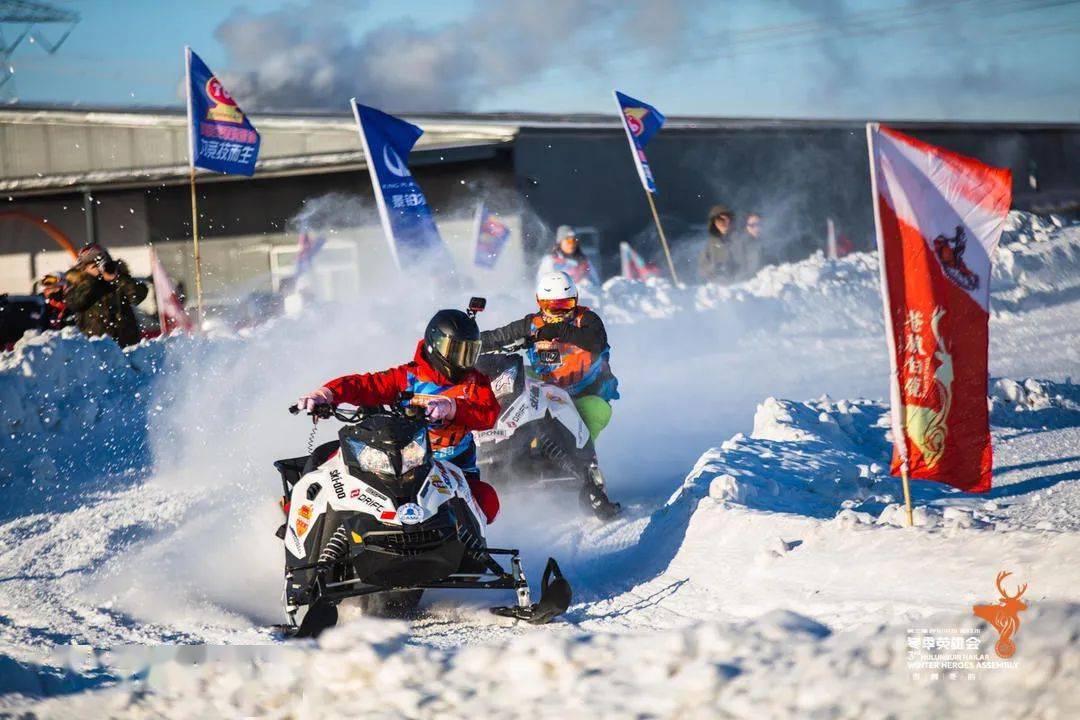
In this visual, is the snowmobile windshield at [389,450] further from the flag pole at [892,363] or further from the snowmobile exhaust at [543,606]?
the flag pole at [892,363]

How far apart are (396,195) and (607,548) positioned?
312 inches

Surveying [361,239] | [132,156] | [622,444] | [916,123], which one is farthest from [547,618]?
[916,123]

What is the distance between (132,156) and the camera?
92.0 feet

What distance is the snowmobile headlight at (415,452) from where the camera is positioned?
22.2 ft

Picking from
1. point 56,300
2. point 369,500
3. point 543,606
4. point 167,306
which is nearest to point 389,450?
point 369,500

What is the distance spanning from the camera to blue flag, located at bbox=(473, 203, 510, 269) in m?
23.0

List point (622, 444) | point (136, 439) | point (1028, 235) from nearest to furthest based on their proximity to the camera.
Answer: point (136, 439) → point (622, 444) → point (1028, 235)

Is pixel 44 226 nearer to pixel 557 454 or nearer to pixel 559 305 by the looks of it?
pixel 559 305

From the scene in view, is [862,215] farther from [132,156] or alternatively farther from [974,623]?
[974,623]

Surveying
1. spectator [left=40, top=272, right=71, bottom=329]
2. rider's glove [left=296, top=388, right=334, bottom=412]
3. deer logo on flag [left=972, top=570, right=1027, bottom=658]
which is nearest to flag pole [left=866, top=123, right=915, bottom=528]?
deer logo on flag [left=972, top=570, right=1027, bottom=658]

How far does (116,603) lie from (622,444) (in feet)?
23.6

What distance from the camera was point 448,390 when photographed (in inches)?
317

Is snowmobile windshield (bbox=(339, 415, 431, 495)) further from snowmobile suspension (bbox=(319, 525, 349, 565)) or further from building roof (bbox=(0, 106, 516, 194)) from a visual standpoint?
building roof (bbox=(0, 106, 516, 194))

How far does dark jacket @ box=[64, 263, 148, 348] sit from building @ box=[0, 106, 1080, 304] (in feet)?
33.5
